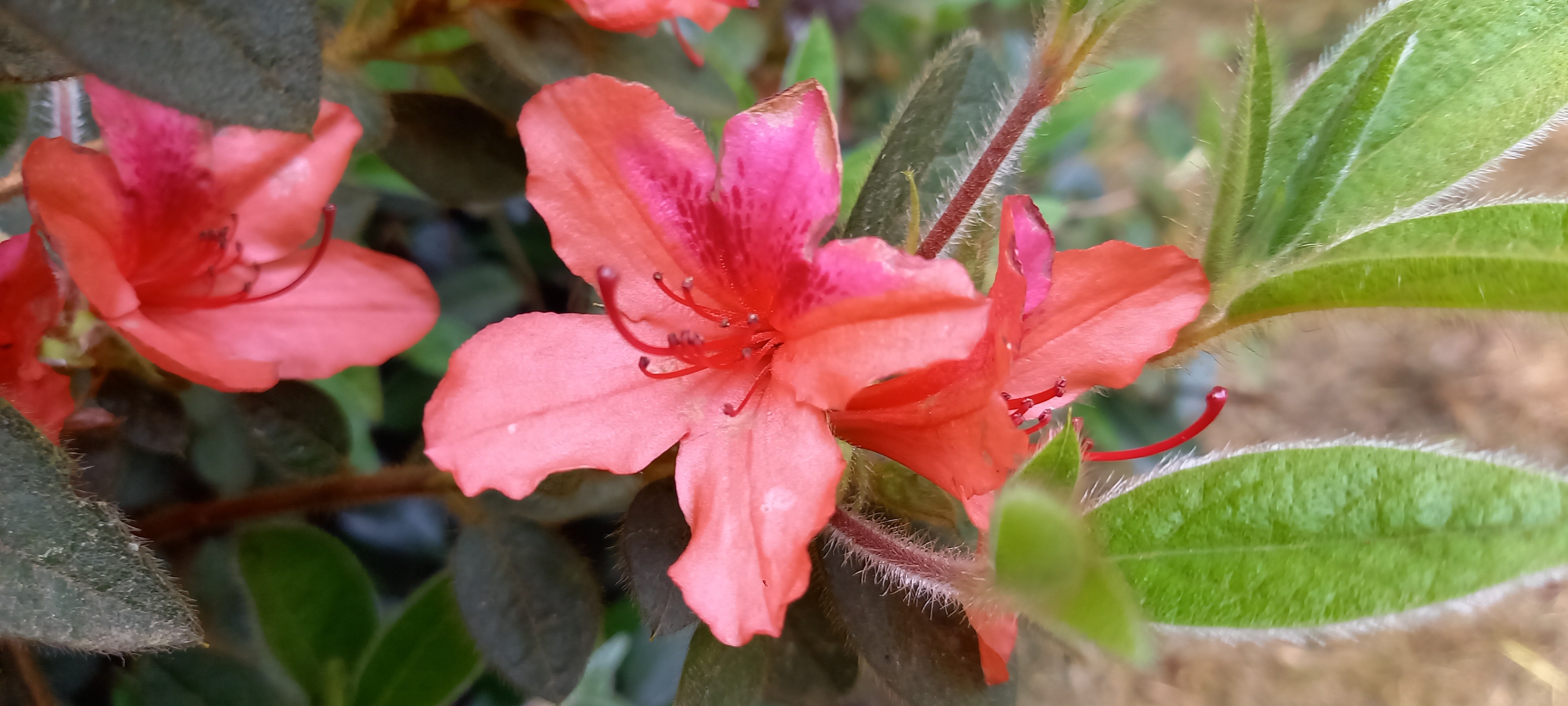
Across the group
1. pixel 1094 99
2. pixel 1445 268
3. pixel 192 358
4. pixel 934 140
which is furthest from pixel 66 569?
pixel 1094 99

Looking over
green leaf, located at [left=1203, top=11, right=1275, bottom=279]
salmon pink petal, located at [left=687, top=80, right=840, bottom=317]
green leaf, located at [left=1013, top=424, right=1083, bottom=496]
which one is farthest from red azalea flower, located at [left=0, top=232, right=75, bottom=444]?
green leaf, located at [left=1203, top=11, right=1275, bottom=279]

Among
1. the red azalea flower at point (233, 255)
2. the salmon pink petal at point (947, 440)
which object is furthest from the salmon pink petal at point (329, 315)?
the salmon pink petal at point (947, 440)

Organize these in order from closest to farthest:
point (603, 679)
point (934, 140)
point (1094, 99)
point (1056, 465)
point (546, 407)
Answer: point (1056, 465), point (546, 407), point (934, 140), point (603, 679), point (1094, 99)

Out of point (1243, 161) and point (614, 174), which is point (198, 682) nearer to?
point (614, 174)

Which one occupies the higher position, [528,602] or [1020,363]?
[1020,363]

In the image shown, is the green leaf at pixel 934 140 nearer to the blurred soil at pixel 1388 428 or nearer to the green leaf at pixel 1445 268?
the green leaf at pixel 1445 268

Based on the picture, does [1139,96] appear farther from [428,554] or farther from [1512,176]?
[428,554]
